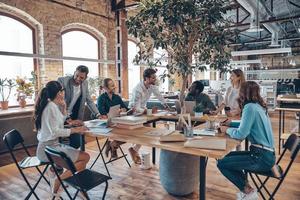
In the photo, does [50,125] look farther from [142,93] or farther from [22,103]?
[22,103]

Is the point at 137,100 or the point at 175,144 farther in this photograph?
the point at 137,100

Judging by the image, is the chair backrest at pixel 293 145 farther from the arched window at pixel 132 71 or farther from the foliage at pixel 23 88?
the arched window at pixel 132 71

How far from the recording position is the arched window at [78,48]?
6199 mm

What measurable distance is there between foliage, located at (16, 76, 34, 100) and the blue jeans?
13.4ft

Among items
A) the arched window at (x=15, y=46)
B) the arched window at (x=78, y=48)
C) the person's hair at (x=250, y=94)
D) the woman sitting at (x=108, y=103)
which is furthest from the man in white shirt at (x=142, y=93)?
the arched window at (x=78, y=48)

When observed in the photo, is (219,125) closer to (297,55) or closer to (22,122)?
(22,122)

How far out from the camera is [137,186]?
10.3ft

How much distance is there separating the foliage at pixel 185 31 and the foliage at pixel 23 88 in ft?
10.3

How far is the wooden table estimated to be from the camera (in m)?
1.93

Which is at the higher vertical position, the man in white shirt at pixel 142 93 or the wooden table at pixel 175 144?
the man in white shirt at pixel 142 93

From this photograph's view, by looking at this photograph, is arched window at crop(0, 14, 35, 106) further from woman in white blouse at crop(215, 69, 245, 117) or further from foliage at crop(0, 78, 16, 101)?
woman in white blouse at crop(215, 69, 245, 117)

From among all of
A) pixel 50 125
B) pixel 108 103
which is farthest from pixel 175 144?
pixel 108 103

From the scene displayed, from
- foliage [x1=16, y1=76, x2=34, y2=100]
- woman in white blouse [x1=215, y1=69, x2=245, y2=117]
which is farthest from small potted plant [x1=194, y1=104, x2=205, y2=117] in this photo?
foliage [x1=16, y1=76, x2=34, y2=100]

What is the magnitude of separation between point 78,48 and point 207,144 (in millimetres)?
5363
